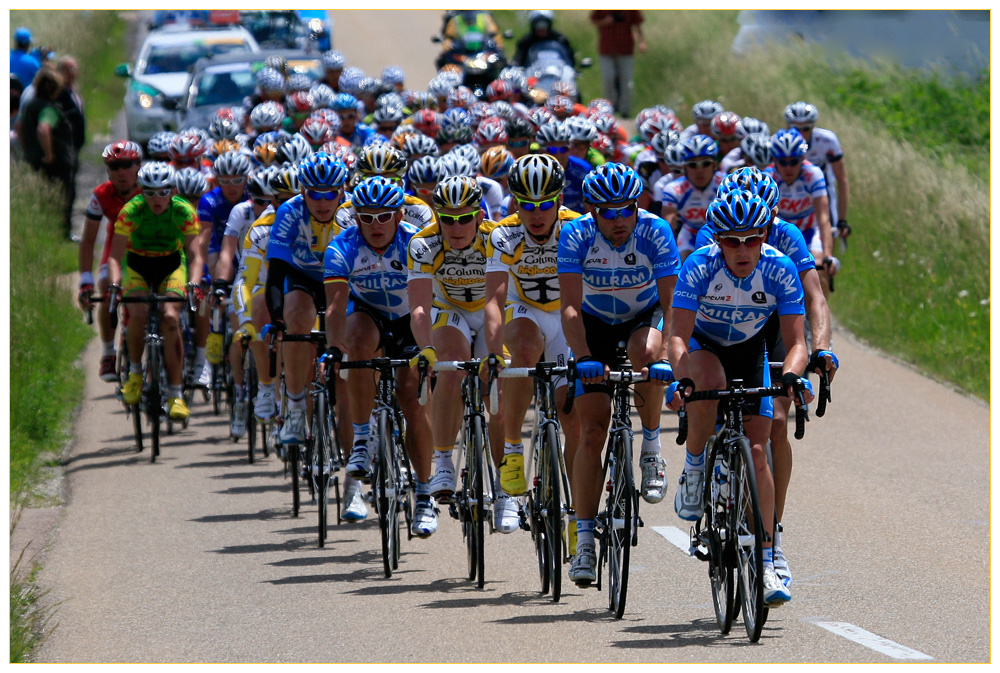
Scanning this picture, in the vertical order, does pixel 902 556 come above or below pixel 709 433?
below

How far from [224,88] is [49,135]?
14.0 ft

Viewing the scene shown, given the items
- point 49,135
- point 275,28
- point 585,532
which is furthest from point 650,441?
point 275,28

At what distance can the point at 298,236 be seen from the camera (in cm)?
1098

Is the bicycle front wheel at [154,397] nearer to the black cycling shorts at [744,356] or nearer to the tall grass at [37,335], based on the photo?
the tall grass at [37,335]

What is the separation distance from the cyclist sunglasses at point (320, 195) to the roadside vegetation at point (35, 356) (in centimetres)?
258

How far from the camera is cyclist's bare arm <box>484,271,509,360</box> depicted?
28.6ft

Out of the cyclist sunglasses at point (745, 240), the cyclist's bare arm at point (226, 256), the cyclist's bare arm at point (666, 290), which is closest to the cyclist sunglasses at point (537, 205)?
the cyclist's bare arm at point (666, 290)

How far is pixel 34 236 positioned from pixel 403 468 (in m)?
11.4

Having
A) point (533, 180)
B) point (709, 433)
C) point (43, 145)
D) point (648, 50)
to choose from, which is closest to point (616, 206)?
point (533, 180)

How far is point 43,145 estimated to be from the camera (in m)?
23.5

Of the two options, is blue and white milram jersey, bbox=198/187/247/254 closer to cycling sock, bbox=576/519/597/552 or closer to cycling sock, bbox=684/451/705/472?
cycling sock, bbox=576/519/597/552

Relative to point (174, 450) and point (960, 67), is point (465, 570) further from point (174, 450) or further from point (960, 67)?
point (960, 67)

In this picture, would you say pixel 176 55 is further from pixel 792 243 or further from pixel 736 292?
pixel 736 292

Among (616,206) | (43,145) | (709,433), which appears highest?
(43,145)
